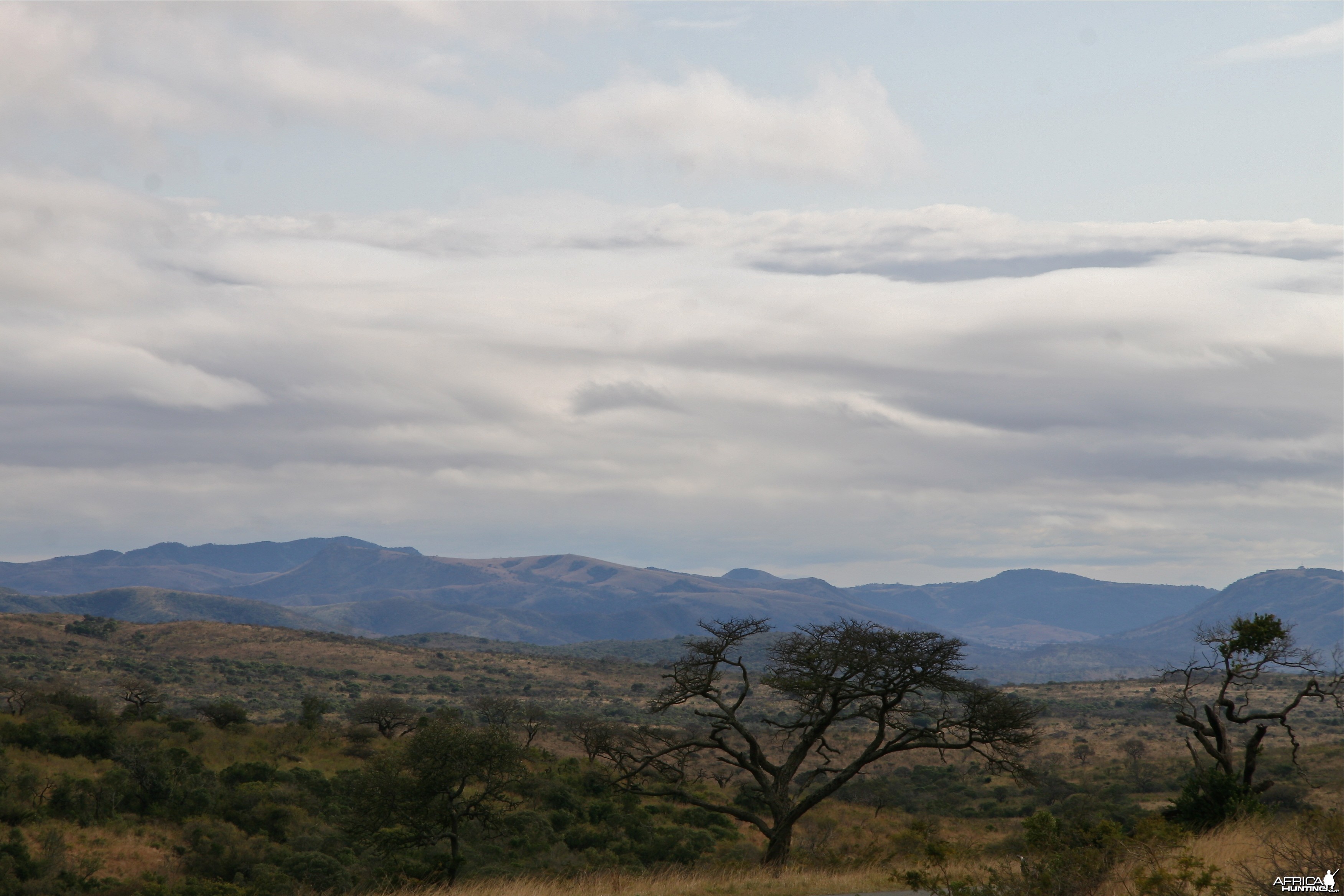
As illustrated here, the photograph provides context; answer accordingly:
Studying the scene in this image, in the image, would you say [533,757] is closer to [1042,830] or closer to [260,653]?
[1042,830]

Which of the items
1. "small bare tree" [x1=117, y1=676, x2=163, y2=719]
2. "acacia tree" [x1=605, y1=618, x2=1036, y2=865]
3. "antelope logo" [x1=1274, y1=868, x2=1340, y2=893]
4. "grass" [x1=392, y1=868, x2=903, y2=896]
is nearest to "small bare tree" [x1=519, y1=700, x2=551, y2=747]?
"small bare tree" [x1=117, y1=676, x2=163, y2=719]

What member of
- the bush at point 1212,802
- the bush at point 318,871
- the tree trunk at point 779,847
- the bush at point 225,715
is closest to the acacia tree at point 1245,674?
the bush at point 1212,802

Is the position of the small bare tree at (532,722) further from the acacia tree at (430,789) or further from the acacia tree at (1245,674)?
the acacia tree at (1245,674)

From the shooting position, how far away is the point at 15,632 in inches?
3959

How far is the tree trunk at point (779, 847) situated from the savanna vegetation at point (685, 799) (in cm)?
8

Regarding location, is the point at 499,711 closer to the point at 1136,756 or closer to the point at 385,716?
the point at 385,716

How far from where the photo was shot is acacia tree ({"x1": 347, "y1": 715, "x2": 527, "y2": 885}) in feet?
89.4

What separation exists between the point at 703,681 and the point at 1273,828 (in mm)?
14147

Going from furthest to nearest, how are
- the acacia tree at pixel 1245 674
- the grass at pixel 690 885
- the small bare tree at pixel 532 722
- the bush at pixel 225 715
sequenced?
the small bare tree at pixel 532 722
the bush at pixel 225 715
the acacia tree at pixel 1245 674
the grass at pixel 690 885

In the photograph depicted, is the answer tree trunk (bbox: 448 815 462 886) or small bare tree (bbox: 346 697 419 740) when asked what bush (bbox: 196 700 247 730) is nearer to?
small bare tree (bbox: 346 697 419 740)

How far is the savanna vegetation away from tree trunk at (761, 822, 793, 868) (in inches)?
3.1

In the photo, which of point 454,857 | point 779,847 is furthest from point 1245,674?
point 454,857

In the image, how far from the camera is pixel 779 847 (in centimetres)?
2511

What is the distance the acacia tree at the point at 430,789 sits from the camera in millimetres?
27234
